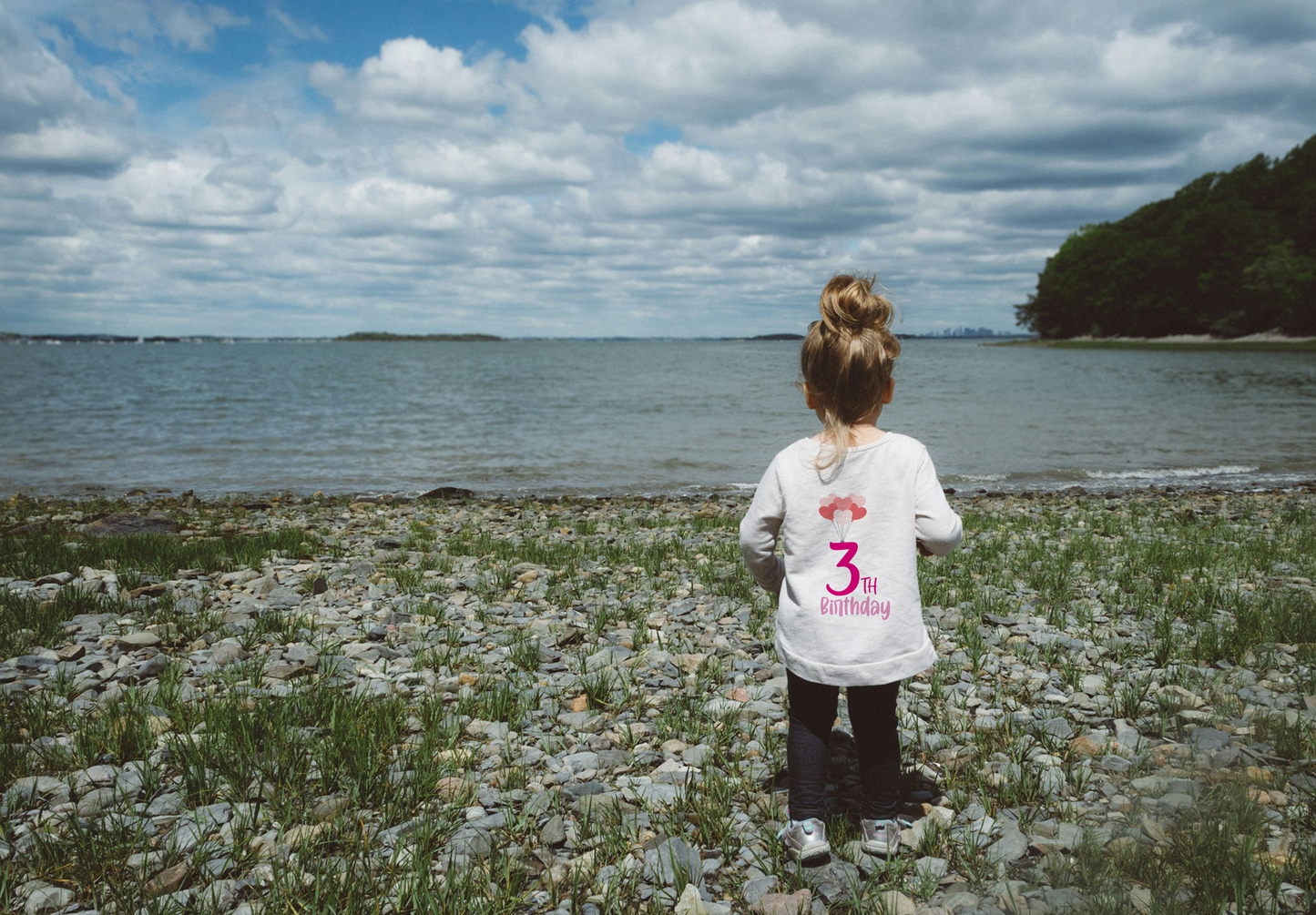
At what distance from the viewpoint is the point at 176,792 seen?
3.51 m

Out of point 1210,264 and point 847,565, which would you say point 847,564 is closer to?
point 847,565

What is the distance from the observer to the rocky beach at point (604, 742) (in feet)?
9.48

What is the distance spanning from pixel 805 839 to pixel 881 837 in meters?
A: 0.37

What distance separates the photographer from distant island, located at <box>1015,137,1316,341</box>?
8681 cm

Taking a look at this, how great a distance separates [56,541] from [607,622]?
7.24 m

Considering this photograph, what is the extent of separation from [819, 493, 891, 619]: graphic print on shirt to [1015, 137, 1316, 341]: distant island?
357ft

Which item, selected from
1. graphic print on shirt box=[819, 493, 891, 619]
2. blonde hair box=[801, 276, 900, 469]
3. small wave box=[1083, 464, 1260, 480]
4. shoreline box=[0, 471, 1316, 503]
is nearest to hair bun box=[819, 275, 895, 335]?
blonde hair box=[801, 276, 900, 469]

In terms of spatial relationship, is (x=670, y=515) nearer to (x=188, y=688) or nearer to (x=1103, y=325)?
(x=188, y=688)

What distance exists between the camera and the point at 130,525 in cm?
1081

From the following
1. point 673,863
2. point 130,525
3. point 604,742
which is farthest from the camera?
point 130,525

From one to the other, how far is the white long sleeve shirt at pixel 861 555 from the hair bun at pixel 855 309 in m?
0.51

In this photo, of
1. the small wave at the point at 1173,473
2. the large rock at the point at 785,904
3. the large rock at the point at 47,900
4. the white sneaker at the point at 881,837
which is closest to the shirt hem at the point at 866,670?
the white sneaker at the point at 881,837

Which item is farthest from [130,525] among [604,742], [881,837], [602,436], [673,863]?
[602,436]

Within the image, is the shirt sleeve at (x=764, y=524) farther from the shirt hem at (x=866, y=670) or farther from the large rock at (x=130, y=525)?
the large rock at (x=130, y=525)
